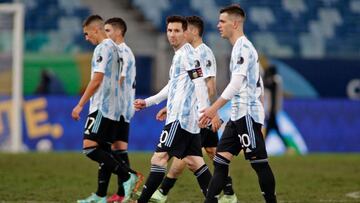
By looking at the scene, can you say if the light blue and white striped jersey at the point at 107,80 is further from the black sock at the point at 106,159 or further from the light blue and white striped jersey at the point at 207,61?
the light blue and white striped jersey at the point at 207,61

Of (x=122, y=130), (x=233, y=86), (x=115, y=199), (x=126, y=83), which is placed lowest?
(x=115, y=199)

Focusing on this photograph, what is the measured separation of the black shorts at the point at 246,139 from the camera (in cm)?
923

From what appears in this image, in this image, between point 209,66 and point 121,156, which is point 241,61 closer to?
point 209,66

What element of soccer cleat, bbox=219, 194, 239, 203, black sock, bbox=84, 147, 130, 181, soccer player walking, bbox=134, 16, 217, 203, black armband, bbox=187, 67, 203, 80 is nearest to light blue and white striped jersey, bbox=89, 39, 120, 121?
black sock, bbox=84, 147, 130, 181

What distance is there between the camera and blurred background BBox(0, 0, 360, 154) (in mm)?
21281

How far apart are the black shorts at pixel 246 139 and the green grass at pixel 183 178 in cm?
211

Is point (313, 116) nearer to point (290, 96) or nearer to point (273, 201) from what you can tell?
point (290, 96)

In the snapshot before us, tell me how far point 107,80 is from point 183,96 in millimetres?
1706

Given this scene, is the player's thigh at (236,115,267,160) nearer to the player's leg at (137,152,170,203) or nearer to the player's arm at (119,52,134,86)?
the player's leg at (137,152,170,203)

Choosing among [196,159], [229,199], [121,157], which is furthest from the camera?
[121,157]

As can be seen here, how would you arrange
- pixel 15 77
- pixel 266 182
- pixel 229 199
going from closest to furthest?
pixel 266 182, pixel 229 199, pixel 15 77

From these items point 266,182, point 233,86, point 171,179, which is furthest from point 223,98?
point 171,179

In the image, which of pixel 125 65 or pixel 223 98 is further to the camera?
pixel 125 65

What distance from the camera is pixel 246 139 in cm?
923
